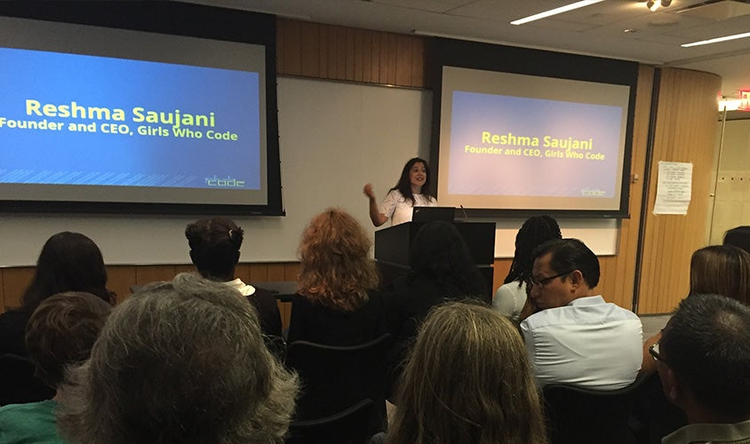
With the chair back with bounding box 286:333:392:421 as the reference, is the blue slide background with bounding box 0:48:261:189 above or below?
above

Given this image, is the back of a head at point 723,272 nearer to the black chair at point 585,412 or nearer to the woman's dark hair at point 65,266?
the black chair at point 585,412

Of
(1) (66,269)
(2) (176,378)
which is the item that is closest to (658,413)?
(2) (176,378)

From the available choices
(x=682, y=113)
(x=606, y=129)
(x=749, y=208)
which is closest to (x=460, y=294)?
(x=606, y=129)

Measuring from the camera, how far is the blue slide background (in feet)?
11.5

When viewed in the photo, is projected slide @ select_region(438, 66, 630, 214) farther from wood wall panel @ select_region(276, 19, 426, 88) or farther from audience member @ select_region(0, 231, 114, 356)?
audience member @ select_region(0, 231, 114, 356)

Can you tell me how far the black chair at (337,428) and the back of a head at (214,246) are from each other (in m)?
0.83

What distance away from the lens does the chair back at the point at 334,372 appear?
5.86ft

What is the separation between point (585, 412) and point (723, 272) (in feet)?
2.85

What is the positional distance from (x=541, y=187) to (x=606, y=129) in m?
0.99

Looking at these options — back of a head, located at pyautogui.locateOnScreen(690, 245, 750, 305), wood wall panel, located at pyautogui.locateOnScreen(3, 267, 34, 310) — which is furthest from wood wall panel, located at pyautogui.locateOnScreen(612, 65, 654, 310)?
wood wall panel, located at pyautogui.locateOnScreen(3, 267, 34, 310)

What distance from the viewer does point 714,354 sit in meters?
1.03

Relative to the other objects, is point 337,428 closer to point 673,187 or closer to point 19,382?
point 19,382

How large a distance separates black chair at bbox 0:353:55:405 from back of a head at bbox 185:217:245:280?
702 millimetres

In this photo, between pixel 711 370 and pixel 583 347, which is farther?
pixel 583 347
